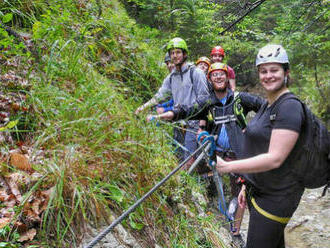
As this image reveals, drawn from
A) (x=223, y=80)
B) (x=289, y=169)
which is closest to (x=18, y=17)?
(x=223, y=80)

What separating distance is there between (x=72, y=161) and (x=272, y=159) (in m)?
1.50

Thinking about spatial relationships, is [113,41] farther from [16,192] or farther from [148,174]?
[16,192]

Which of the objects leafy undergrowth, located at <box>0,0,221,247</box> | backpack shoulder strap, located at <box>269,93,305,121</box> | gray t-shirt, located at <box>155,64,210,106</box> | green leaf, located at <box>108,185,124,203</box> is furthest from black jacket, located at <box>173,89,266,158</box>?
green leaf, located at <box>108,185,124,203</box>

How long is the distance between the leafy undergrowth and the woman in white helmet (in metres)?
0.66

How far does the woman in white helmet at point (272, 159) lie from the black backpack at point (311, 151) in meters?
0.04

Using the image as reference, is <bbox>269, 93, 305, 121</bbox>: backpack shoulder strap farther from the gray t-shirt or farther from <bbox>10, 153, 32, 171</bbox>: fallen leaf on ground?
the gray t-shirt

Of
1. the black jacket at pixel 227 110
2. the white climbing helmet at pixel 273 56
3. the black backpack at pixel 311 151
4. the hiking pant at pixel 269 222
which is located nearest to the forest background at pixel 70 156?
the hiking pant at pixel 269 222

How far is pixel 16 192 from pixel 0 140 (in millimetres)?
619

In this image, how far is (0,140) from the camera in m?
2.43

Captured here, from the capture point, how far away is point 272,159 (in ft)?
6.80

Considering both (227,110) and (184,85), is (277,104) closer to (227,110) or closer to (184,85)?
(227,110)

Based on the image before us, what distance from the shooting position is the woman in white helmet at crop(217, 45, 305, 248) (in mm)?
2076

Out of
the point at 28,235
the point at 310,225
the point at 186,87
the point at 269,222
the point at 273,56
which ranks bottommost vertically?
the point at 310,225

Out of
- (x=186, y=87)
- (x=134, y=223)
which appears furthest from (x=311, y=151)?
(x=186, y=87)
